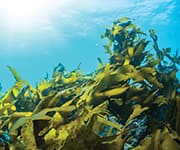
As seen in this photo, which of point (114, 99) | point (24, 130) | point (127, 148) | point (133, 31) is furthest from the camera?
point (133, 31)

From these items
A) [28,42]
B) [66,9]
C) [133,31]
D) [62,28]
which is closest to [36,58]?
[28,42]

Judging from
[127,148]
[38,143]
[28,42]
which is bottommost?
[28,42]

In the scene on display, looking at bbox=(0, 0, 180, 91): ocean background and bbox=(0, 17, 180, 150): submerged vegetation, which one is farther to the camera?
bbox=(0, 0, 180, 91): ocean background

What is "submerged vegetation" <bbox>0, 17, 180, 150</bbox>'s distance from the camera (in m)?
1.10

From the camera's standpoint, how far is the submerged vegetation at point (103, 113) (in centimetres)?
110

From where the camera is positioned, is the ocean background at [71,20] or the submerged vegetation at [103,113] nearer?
the submerged vegetation at [103,113]

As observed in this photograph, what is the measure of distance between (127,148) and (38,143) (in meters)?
0.61

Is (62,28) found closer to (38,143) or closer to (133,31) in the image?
(133,31)

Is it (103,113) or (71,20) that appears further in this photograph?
(71,20)

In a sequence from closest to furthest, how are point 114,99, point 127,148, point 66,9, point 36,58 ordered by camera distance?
point 127,148 < point 114,99 < point 66,9 < point 36,58

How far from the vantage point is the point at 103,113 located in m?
1.66

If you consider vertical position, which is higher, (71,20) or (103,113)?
(103,113)

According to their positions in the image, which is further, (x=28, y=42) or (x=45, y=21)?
(x=28, y=42)

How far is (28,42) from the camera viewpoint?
93.2 ft
